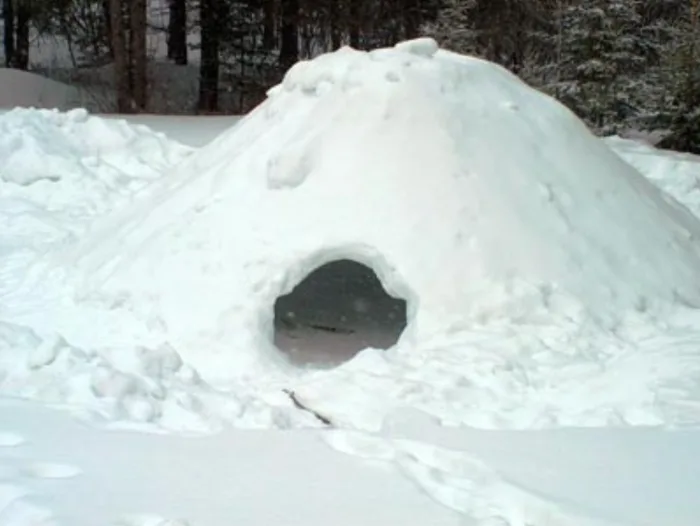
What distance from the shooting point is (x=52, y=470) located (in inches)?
130

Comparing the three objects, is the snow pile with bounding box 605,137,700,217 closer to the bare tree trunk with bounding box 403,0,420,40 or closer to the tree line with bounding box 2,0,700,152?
the tree line with bounding box 2,0,700,152

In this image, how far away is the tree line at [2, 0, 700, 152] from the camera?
15664 millimetres

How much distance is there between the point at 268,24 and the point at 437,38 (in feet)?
12.8

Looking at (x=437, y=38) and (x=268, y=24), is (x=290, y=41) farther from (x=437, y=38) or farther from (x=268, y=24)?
(x=437, y=38)

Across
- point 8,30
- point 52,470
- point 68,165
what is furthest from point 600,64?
point 52,470

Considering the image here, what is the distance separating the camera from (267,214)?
6.47 meters

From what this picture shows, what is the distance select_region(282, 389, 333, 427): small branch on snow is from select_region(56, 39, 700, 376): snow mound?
0.67 meters

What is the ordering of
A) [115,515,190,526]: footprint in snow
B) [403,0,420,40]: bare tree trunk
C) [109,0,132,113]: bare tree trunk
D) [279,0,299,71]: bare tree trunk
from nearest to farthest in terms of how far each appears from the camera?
[115,515,190,526]: footprint in snow, [109,0,132,113]: bare tree trunk, [279,0,299,71]: bare tree trunk, [403,0,420,40]: bare tree trunk

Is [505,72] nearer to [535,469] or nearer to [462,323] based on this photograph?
[462,323]

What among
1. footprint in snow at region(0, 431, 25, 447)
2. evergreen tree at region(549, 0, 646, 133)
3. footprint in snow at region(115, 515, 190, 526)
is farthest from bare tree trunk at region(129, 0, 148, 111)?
footprint in snow at region(115, 515, 190, 526)

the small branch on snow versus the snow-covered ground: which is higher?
the snow-covered ground

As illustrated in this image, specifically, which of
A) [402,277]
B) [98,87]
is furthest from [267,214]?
[98,87]

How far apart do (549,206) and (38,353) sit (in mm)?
3366

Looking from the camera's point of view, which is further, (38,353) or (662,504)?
(38,353)
